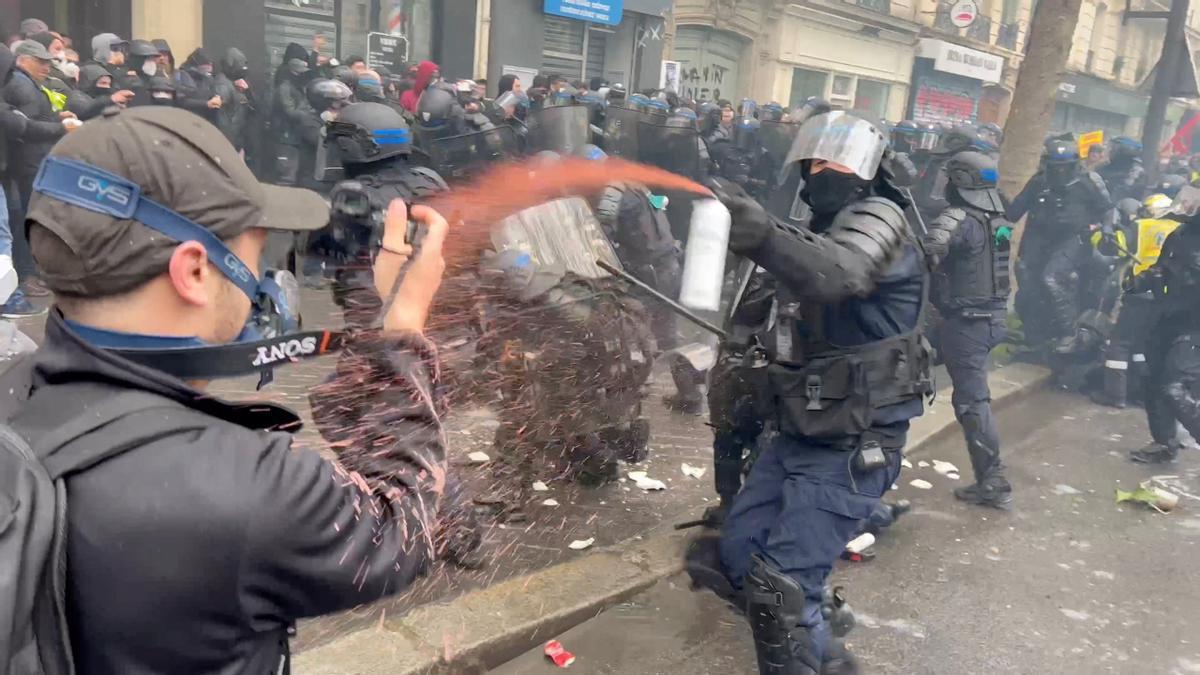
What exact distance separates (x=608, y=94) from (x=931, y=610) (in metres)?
6.61

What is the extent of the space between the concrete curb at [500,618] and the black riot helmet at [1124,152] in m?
10.1

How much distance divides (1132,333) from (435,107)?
642cm

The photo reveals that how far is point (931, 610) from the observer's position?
4023 mm

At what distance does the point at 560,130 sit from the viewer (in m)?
6.25

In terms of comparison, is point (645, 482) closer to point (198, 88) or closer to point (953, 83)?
point (198, 88)

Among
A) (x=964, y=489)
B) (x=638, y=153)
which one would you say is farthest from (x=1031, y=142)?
(x=964, y=489)

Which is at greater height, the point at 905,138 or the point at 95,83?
the point at 905,138

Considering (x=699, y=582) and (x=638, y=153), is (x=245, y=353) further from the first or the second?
(x=638, y=153)

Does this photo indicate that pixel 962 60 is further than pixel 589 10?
Yes

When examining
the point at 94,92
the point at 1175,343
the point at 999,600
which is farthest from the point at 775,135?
the point at 999,600

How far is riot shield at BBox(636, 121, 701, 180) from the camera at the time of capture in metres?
8.20

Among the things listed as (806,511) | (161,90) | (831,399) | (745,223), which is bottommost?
(806,511)

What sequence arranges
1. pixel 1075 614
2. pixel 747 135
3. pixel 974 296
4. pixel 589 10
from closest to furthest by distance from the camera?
1. pixel 1075 614
2. pixel 974 296
3. pixel 747 135
4. pixel 589 10

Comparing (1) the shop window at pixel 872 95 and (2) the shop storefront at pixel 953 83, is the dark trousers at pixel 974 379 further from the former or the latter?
(2) the shop storefront at pixel 953 83
